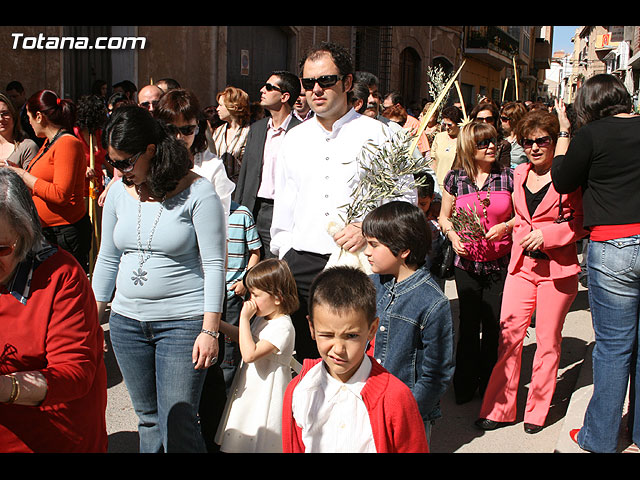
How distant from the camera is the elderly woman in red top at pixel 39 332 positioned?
2.34m

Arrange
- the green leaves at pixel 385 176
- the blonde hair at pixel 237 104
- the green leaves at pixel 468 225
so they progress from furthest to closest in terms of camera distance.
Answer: the blonde hair at pixel 237 104
the green leaves at pixel 468 225
the green leaves at pixel 385 176

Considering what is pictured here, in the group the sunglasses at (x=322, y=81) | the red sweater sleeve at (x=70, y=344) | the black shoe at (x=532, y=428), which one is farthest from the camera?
the black shoe at (x=532, y=428)

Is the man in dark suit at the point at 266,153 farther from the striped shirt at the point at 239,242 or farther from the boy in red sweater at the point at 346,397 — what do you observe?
the boy in red sweater at the point at 346,397

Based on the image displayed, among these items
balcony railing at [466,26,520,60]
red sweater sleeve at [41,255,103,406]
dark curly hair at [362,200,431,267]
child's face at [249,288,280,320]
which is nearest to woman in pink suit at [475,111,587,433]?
dark curly hair at [362,200,431,267]

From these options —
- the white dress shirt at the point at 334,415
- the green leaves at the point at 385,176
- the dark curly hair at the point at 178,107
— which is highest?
the dark curly hair at the point at 178,107

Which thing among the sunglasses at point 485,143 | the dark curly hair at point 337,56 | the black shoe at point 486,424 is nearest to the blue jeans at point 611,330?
→ the black shoe at point 486,424

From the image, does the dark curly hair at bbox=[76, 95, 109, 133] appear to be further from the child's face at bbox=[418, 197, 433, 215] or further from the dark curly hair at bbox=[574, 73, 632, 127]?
the dark curly hair at bbox=[574, 73, 632, 127]

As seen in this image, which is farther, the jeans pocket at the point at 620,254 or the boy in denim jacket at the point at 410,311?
the jeans pocket at the point at 620,254

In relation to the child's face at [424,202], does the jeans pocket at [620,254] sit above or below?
below

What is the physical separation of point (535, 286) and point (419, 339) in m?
1.69

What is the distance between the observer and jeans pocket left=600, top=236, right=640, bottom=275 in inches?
146

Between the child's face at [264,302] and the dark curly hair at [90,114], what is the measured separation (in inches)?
160

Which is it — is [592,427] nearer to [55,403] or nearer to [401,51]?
[55,403]
